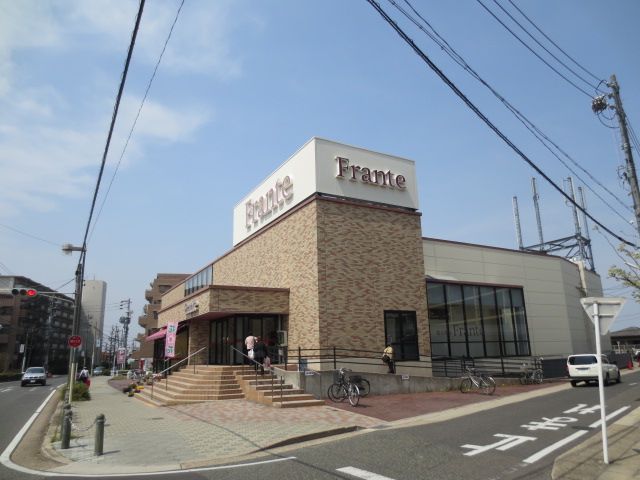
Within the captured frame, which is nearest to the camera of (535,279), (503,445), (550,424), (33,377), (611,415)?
(503,445)

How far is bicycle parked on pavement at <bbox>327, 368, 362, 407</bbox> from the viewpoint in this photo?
15664 mm

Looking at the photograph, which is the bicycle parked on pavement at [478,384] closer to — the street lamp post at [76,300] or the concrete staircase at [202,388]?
the concrete staircase at [202,388]

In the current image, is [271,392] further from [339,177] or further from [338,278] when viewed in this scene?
[339,177]

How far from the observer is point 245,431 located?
11.2 meters

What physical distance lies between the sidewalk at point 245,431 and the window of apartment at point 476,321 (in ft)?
18.4

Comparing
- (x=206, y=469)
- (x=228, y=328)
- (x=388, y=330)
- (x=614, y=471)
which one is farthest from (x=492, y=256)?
(x=206, y=469)

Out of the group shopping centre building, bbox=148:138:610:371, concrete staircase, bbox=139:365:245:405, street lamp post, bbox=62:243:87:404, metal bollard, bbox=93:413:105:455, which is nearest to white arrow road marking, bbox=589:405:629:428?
shopping centre building, bbox=148:138:610:371

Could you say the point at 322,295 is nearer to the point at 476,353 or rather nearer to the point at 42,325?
the point at 476,353

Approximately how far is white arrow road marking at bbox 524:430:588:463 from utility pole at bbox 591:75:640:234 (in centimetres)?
564

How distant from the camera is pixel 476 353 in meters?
25.0

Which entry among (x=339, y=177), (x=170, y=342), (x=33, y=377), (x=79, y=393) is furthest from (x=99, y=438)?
(x=33, y=377)

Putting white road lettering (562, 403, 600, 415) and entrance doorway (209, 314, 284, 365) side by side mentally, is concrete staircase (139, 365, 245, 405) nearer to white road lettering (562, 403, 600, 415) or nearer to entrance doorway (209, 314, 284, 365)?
entrance doorway (209, 314, 284, 365)

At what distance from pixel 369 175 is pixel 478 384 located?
1034 cm

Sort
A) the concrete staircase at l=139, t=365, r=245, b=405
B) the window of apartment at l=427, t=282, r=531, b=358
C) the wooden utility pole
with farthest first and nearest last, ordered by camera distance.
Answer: the window of apartment at l=427, t=282, r=531, b=358
the concrete staircase at l=139, t=365, r=245, b=405
the wooden utility pole
